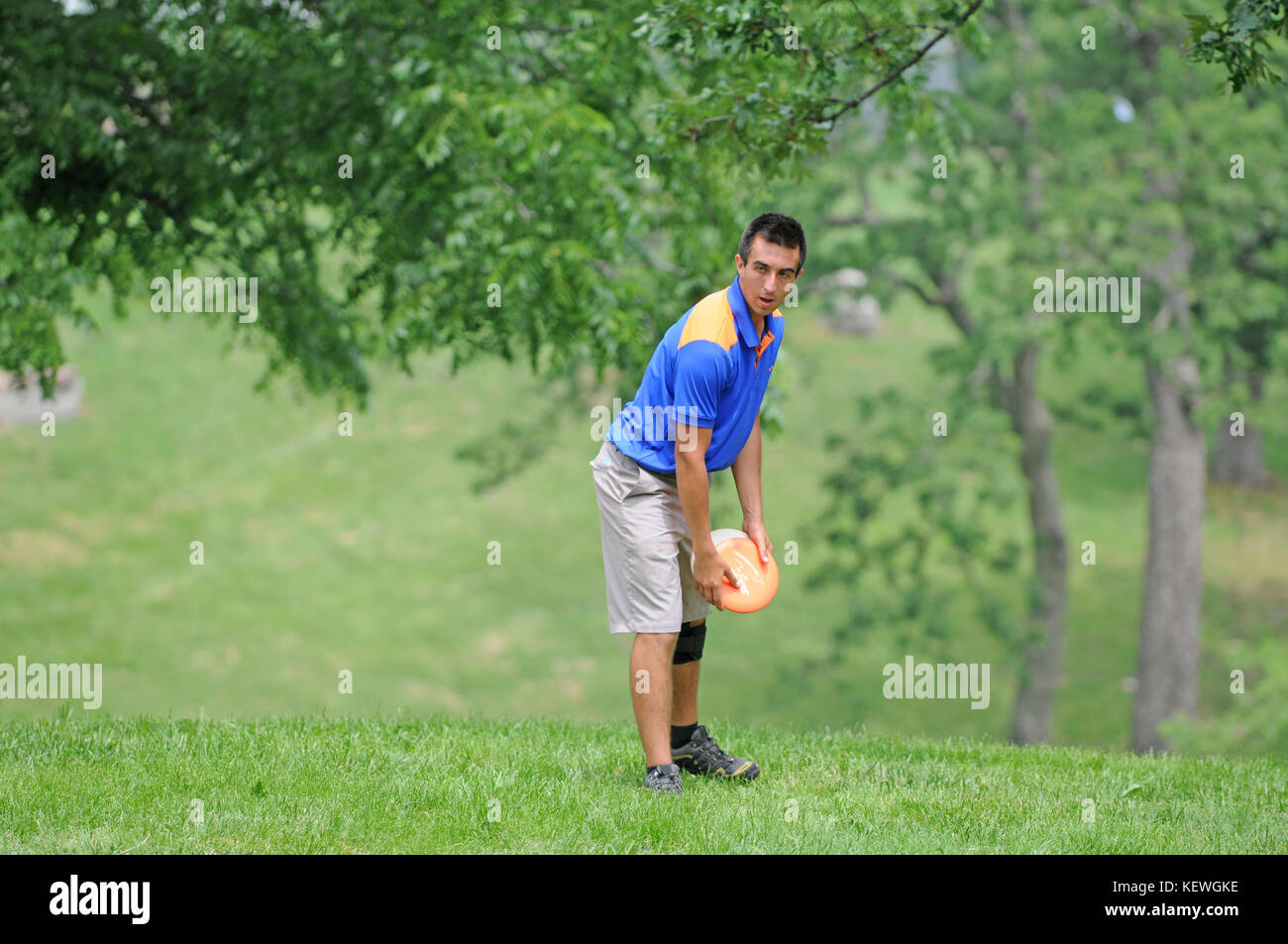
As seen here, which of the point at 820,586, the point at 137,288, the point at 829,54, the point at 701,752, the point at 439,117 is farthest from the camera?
the point at 820,586

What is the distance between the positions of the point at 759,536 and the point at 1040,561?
13571 mm

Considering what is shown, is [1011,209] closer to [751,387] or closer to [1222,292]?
[1222,292]

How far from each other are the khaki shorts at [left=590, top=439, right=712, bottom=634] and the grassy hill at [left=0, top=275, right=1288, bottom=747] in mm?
12286

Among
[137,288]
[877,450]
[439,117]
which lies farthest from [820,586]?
[439,117]

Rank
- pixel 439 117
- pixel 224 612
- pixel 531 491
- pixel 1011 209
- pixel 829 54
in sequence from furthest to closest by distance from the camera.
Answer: pixel 531 491, pixel 224 612, pixel 1011 209, pixel 439 117, pixel 829 54

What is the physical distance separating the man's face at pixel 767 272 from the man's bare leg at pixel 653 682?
1.30 meters

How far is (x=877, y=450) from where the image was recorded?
17.4 meters

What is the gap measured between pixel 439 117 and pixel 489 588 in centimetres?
1859

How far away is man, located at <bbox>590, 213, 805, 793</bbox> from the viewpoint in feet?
15.1

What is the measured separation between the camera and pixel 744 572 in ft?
16.0

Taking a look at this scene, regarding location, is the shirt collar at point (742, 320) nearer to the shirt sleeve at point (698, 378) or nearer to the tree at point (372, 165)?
the shirt sleeve at point (698, 378)

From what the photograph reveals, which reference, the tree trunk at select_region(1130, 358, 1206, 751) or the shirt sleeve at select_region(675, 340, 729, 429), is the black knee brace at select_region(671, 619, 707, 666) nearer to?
the shirt sleeve at select_region(675, 340, 729, 429)

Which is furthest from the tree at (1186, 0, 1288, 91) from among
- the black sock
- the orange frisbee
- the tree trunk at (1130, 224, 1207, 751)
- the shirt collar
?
the tree trunk at (1130, 224, 1207, 751)

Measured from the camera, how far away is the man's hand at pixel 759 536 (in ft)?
16.3
